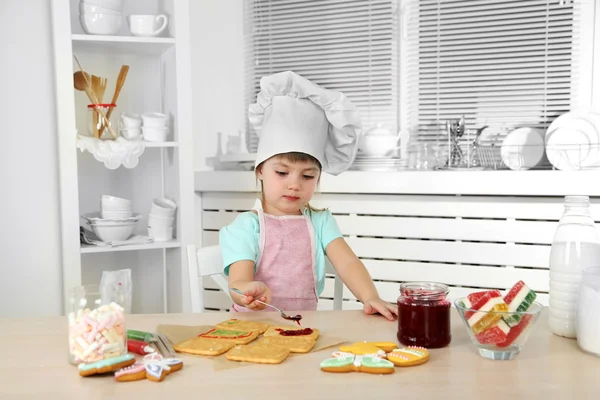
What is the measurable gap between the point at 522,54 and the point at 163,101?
66.8 inches

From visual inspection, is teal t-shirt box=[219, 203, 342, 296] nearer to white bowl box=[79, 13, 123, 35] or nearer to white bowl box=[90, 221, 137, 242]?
white bowl box=[90, 221, 137, 242]

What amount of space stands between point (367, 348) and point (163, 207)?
186 cm

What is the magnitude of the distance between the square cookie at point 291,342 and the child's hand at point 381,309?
0.26 metres

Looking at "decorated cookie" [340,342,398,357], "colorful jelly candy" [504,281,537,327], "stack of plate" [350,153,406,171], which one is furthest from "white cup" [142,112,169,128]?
"colorful jelly candy" [504,281,537,327]

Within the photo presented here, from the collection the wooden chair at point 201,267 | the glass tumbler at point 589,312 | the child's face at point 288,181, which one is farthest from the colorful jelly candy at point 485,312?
the wooden chair at point 201,267

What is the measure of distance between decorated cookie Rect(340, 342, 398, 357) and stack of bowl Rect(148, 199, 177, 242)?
70.1 inches

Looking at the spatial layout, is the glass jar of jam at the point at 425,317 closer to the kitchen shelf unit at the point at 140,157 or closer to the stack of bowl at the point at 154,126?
the kitchen shelf unit at the point at 140,157

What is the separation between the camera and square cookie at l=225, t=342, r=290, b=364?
39.7 inches

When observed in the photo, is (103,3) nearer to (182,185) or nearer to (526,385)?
(182,185)

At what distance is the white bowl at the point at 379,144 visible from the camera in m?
2.93

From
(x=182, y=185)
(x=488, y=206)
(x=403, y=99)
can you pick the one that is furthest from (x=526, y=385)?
(x=403, y=99)

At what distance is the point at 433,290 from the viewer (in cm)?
112

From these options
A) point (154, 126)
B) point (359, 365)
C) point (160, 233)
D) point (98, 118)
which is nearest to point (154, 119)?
point (154, 126)

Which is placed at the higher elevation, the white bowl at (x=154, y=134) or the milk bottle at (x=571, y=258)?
the white bowl at (x=154, y=134)
